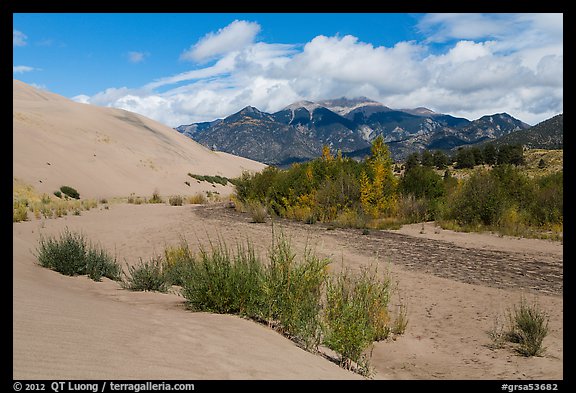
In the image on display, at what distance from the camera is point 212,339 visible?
16.6 ft

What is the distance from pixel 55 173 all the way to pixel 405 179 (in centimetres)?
3495

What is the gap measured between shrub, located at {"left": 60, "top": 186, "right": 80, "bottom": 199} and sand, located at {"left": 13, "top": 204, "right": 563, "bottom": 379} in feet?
102

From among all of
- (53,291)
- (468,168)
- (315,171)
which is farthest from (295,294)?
(468,168)

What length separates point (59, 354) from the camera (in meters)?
3.88

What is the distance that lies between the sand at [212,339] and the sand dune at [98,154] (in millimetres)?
35864

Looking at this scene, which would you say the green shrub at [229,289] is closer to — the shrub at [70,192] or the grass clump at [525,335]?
the grass clump at [525,335]

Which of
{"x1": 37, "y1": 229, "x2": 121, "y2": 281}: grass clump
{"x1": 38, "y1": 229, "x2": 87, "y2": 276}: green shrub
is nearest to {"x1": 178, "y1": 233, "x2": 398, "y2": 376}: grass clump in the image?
{"x1": 37, "y1": 229, "x2": 121, "y2": 281}: grass clump

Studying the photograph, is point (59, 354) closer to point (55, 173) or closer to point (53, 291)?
point (53, 291)

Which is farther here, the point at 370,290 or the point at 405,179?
the point at 405,179

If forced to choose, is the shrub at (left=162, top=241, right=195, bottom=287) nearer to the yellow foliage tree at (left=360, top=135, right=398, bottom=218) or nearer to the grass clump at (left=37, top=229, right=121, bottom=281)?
the grass clump at (left=37, top=229, right=121, bottom=281)

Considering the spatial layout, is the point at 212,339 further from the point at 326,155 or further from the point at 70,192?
the point at 70,192

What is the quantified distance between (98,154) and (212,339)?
6153 cm

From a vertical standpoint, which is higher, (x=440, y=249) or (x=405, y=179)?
(x=405, y=179)

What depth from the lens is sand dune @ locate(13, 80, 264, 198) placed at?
44.7 meters
